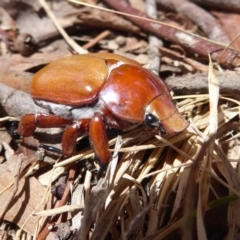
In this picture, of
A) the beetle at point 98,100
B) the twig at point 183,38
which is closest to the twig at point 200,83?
the twig at point 183,38

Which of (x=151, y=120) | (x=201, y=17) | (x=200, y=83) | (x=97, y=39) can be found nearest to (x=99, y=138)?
(x=151, y=120)

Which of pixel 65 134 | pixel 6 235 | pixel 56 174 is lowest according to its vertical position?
pixel 6 235

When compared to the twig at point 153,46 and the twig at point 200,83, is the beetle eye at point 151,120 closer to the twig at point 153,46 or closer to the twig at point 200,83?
the twig at point 200,83

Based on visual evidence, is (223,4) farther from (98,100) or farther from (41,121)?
(41,121)

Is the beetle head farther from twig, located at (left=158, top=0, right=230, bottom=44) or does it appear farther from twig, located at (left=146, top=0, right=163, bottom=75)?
twig, located at (left=158, top=0, right=230, bottom=44)

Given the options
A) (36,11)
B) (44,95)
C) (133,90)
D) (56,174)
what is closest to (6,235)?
(56,174)

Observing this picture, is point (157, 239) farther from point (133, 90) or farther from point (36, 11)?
point (36, 11)
